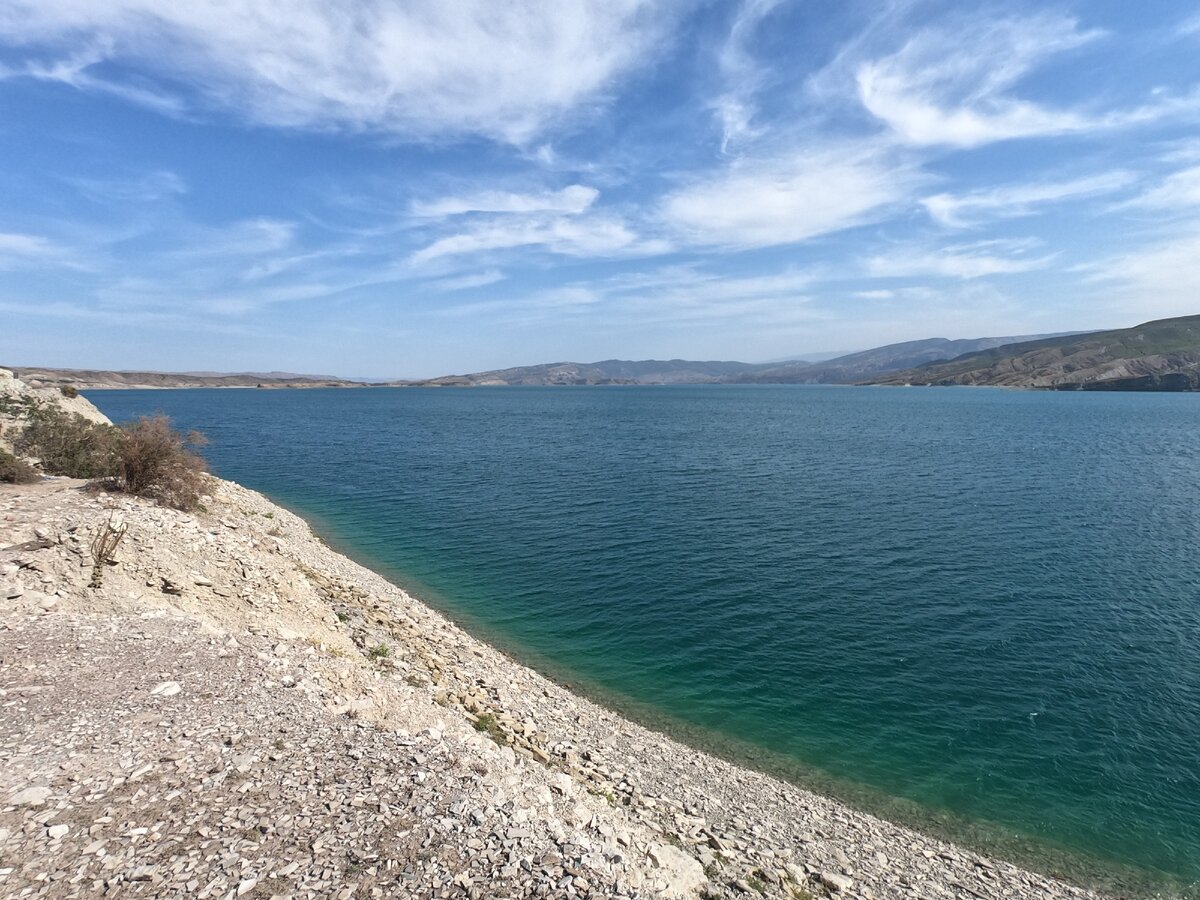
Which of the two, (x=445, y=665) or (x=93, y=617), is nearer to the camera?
(x=93, y=617)

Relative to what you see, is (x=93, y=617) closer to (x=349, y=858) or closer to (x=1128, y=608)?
(x=349, y=858)

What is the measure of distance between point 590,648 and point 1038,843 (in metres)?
17.7

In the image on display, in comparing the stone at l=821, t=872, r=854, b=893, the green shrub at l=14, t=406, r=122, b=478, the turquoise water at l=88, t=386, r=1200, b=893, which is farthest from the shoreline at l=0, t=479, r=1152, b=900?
the green shrub at l=14, t=406, r=122, b=478

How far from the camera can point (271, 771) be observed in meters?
11.9

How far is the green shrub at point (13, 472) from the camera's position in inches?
1157

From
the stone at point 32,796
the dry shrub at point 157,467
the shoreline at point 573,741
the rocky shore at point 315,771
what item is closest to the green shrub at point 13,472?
the shoreline at point 573,741

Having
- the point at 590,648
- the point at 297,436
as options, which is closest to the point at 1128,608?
the point at 590,648

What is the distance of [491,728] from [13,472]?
1156 inches

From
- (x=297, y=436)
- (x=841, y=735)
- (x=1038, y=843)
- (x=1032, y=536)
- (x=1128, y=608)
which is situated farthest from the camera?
(x=297, y=436)

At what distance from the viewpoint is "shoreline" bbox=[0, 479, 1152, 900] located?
1420cm

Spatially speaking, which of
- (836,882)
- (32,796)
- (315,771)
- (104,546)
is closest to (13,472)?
(104,546)

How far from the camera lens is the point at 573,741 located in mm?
19656

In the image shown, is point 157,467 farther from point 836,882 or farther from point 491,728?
point 836,882

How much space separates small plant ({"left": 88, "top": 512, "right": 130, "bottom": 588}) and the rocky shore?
0.30 meters
